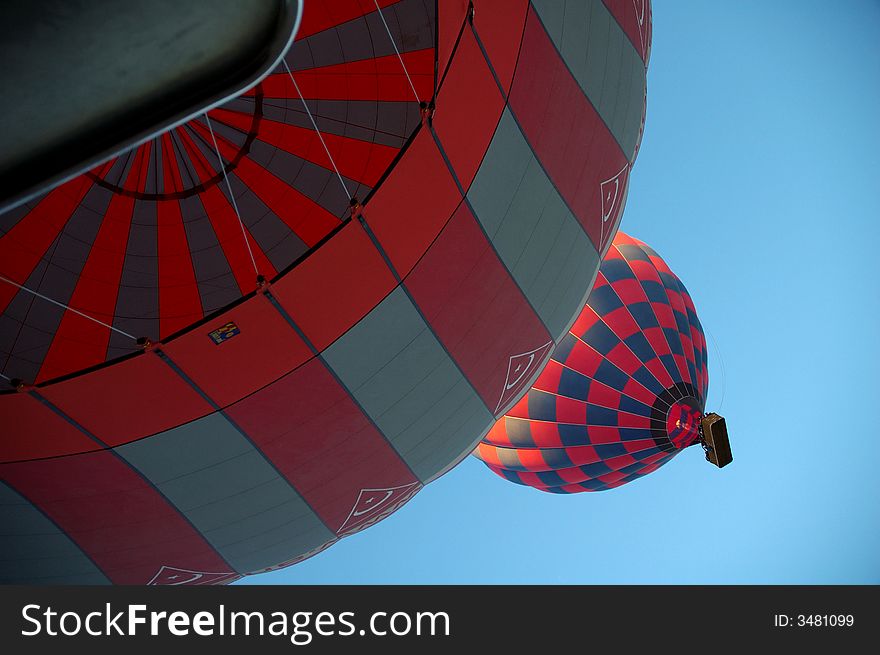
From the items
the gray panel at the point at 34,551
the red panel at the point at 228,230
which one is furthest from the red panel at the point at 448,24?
the gray panel at the point at 34,551

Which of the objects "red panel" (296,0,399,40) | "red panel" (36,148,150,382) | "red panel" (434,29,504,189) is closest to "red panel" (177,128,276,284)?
"red panel" (36,148,150,382)

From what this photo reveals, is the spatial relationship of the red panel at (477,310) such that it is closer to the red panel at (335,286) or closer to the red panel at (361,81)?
the red panel at (335,286)

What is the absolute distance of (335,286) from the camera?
4.72 m

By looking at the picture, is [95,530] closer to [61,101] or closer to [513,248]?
[513,248]

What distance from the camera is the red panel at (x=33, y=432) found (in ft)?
15.1

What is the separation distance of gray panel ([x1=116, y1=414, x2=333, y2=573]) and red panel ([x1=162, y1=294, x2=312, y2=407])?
0.29 m

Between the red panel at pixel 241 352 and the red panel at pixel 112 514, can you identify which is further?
the red panel at pixel 112 514

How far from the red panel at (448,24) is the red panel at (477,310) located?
1.01 metres

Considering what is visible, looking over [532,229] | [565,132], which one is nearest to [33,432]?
[532,229]

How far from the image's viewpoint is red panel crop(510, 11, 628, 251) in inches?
199

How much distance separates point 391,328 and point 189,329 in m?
1.36

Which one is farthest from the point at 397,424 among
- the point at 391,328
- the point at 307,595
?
the point at 307,595

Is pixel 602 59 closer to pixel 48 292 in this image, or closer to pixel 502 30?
pixel 502 30

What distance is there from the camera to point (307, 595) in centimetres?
324
